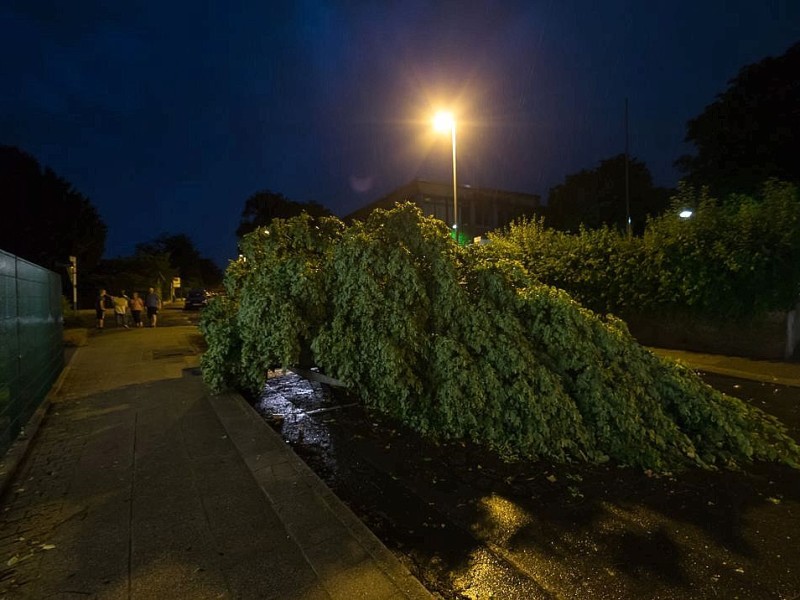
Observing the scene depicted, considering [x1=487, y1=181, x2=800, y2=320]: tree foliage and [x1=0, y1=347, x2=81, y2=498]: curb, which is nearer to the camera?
[x1=0, y1=347, x2=81, y2=498]: curb

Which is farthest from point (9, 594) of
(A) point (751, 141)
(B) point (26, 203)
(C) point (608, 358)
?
(B) point (26, 203)

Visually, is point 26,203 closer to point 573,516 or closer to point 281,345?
point 281,345

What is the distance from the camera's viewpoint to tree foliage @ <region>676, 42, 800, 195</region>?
17188 mm

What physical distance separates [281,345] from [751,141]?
822 inches

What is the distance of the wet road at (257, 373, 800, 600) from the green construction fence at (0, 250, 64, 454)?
9.19ft

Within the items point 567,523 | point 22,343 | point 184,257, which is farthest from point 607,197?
point 184,257

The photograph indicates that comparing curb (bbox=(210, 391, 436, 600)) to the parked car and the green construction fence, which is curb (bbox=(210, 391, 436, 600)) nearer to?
the green construction fence

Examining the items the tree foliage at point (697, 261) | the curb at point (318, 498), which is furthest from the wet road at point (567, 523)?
the tree foliage at point (697, 261)

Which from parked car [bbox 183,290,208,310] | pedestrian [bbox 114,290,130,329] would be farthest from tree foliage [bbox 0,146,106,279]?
pedestrian [bbox 114,290,130,329]

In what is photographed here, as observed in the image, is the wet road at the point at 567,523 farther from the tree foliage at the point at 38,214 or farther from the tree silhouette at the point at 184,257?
the tree silhouette at the point at 184,257

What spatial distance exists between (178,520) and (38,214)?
35499 mm

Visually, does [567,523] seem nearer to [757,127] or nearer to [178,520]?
[178,520]

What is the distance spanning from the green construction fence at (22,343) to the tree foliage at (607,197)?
1067 inches

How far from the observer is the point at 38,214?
98.1ft
